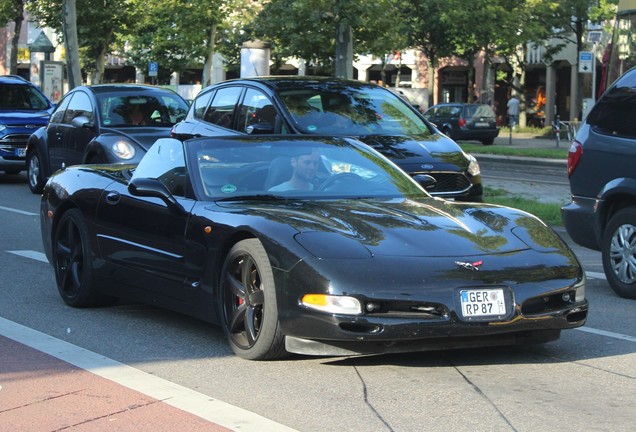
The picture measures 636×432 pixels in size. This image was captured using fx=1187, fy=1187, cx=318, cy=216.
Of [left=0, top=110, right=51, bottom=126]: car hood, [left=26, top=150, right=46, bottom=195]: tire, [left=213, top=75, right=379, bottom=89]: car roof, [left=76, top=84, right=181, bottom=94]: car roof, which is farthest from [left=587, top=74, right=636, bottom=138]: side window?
[left=0, top=110, right=51, bottom=126]: car hood

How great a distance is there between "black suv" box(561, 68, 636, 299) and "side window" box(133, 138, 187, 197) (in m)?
3.62

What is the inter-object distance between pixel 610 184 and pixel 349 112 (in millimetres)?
4175

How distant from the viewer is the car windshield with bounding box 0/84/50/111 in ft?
71.9

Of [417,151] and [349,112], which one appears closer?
[417,151]

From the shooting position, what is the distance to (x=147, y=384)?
6117mm

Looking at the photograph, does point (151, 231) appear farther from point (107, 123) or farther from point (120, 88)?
point (120, 88)

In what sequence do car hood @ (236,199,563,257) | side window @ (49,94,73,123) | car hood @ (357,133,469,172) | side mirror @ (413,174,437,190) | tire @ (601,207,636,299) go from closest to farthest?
car hood @ (236,199,563,257) → tire @ (601,207,636,299) → side mirror @ (413,174,437,190) → car hood @ (357,133,469,172) → side window @ (49,94,73,123)

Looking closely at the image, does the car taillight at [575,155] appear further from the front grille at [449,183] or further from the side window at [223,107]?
the side window at [223,107]

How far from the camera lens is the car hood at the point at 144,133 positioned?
1617cm

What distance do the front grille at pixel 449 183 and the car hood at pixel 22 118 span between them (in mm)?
11153

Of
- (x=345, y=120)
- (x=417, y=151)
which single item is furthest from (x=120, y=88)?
(x=417, y=151)

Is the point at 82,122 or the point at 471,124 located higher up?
the point at 82,122

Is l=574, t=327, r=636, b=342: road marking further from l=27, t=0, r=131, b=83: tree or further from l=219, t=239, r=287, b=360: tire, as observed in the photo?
l=27, t=0, r=131, b=83: tree

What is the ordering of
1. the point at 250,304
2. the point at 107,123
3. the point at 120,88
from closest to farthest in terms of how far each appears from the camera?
the point at 250,304
the point at 107,123
the point at 120,88
